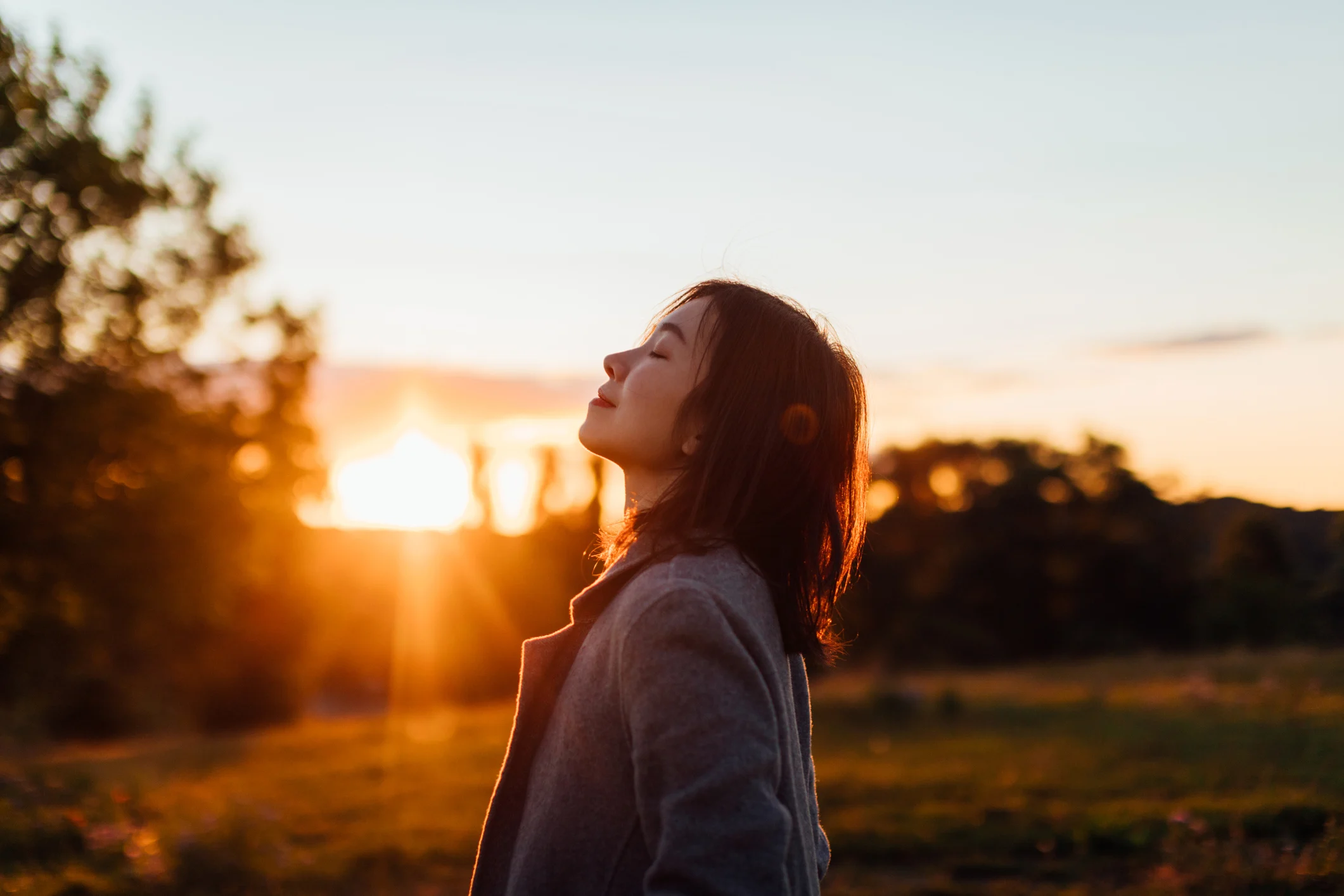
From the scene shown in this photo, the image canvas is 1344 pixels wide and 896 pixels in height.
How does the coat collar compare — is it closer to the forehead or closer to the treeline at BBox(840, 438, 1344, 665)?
the forehead

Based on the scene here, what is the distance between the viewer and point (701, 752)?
1.33 m

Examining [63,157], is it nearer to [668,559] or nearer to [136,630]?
[136,630]

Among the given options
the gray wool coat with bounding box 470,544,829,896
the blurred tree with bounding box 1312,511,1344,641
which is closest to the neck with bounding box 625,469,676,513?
the gray wool coat with bounding box 470,544,829,896

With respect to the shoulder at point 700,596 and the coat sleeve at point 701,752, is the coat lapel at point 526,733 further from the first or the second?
the coat sleeve at point 701,752

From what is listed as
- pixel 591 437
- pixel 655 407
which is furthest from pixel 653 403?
pixel 591 437

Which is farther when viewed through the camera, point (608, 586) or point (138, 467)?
point (138, 467)

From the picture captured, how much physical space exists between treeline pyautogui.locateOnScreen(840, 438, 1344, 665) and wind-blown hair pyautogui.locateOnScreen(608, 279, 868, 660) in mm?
30862

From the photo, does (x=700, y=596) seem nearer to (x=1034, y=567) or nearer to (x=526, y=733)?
(x=526, y=733)

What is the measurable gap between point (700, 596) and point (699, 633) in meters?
0.05

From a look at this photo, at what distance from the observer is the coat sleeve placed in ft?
4.26

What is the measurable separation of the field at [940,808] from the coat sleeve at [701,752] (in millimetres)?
4532

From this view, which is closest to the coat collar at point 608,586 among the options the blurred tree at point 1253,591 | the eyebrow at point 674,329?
the eyebrow at point 674,329

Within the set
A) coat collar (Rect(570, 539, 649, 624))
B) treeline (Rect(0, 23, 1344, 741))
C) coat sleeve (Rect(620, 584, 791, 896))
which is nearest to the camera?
coat sleeve (Rect(620, 584, 791, 896))

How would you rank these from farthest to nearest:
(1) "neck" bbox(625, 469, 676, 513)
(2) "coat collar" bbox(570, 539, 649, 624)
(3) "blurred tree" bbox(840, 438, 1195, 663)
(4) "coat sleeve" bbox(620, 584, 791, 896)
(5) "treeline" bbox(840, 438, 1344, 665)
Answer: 1. (3) "blurred tree" bbox(840, 438, 1195, 663)
2. (5) "treeline" bbox(840, 438, 1344, 665)
3. (1) "neck" bbox(625, 469, 676, 513)
4. (2) "coat collar" bbox(570, 539, 649, 624)
5. (4) "coat sleeve" bbox(620, 584, 791, 896)
